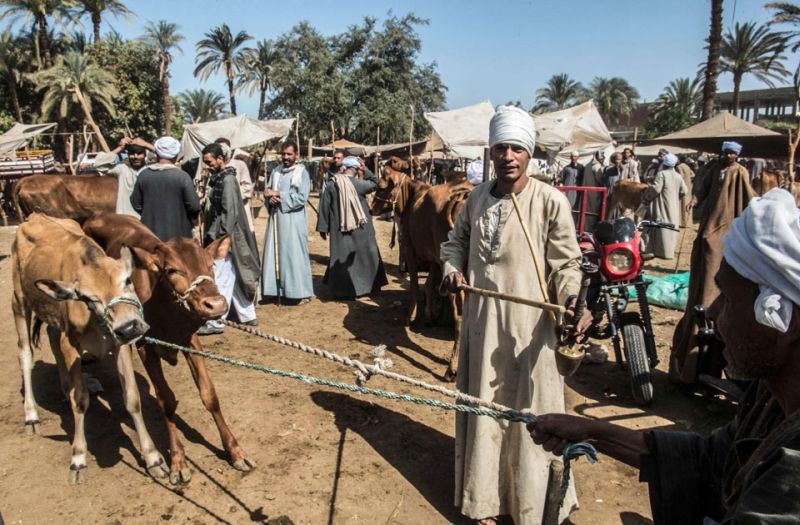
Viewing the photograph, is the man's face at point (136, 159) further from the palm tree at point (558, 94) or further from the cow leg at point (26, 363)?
the palm tree at point (558, 94)

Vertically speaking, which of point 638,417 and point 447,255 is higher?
point 447,255

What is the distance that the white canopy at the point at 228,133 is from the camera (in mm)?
17844

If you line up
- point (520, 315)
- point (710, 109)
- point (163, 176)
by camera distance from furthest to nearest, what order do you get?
point (710, 109) → point (163, 176) → point (520, 315)

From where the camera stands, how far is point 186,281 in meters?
3.34

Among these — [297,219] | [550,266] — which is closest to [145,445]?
[550,266]

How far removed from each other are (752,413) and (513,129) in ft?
6.11

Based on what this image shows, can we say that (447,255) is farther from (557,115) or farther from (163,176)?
(557,115)

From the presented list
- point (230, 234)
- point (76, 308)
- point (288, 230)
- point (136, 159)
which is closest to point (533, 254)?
point (76, 308)

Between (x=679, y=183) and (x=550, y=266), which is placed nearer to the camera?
(x=550, y=266)

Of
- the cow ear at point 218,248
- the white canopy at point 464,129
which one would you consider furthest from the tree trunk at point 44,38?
the cow ear at point 218,248

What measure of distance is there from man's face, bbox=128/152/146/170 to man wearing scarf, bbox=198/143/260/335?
28.8 inches

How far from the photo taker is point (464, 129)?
16141 millimetres

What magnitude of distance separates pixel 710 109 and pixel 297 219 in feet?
60.4

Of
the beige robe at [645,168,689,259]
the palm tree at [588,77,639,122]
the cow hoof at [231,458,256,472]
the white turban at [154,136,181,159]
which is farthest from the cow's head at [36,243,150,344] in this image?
the palm tree at [588,77,639,122]
